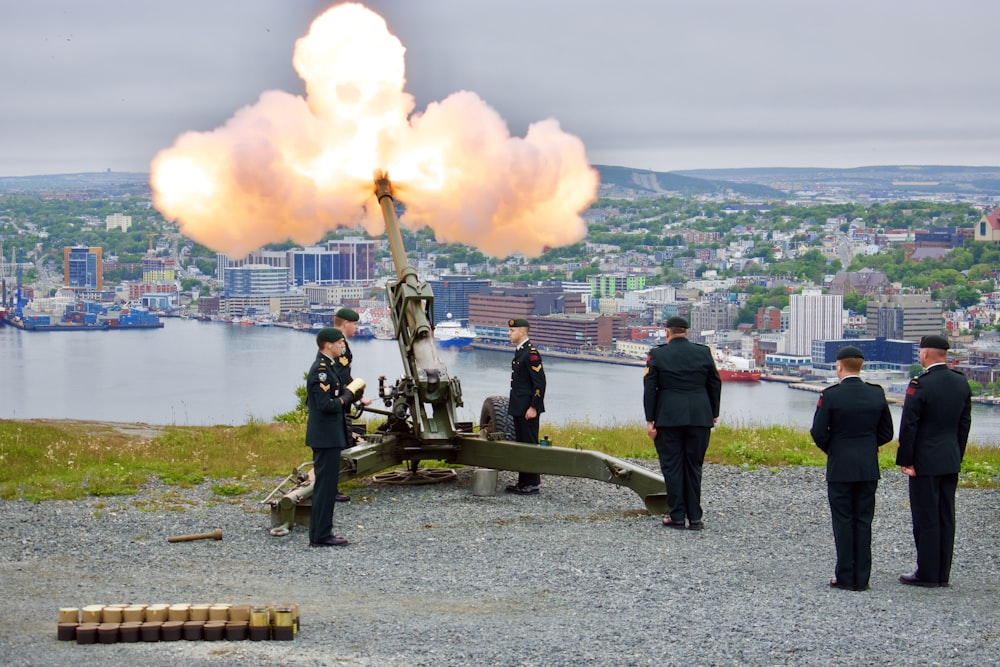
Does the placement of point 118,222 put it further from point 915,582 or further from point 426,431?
point 915,582

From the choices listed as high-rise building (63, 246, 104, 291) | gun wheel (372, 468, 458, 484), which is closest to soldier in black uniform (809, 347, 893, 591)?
gun wheel (372, 468, 458, 484)

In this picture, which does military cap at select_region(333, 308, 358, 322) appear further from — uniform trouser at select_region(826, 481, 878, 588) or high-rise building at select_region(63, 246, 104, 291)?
high-rise building at select_region(63, 246, 104, 291)

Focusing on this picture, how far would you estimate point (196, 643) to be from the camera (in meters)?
6.81

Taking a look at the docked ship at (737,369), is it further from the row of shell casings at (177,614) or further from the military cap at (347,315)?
the row of shell casings at (177,614)

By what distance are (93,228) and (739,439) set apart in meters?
111

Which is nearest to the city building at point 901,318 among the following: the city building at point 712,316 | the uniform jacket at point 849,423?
the city building at point 712,316

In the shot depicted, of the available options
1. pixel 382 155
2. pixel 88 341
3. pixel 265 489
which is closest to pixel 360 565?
pixel 265 489

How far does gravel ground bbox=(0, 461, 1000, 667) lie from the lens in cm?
686

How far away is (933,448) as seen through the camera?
341 inches

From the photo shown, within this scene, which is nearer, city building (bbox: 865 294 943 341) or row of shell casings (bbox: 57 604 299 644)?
row of shell casings (bbox: 57 604 299 644)

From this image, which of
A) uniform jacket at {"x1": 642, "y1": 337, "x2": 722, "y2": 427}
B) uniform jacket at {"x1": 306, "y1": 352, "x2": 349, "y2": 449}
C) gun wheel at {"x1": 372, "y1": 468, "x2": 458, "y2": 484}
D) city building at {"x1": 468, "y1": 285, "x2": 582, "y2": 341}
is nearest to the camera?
uniform jacket at {"x1": 306, "y1": 352, "x2": 349, "y2": 449}

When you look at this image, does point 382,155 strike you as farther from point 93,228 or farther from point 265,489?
point 93,228

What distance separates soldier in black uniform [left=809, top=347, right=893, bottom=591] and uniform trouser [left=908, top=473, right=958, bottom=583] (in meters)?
0.29

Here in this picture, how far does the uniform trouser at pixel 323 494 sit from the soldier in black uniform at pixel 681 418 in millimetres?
2277
